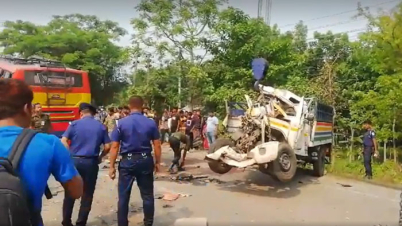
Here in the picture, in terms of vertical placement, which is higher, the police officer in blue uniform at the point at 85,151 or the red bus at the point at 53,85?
the red bus at the point at 53,85

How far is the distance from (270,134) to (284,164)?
99cm

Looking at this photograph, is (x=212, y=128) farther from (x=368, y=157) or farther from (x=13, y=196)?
(x=13, y=196)

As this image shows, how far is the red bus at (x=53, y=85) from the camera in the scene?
1146 cm

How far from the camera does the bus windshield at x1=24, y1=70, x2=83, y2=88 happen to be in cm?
1150

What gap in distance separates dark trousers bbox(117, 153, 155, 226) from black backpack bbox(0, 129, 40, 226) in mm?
3271

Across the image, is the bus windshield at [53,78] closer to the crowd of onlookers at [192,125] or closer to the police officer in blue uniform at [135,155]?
the crowd of onlookers at [192,125]

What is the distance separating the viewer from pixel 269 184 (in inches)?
368

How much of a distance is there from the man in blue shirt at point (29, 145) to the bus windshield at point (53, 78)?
32.1 feet

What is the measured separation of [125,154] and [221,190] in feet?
11.8

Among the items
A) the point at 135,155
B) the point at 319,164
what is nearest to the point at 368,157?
the point at 319,164

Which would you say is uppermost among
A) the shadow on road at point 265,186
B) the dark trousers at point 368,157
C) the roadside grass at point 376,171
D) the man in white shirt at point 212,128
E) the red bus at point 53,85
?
the red bus at point 53,85

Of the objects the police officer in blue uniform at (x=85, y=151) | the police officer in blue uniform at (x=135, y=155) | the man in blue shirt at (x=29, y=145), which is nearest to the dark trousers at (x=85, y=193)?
the police officer in blue uniform at (x=85, y=151)

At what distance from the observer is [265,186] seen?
914cm

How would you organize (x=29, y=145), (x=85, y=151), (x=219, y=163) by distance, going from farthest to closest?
(x=219, y=163)
(x=85, y=151)
(x=29, y=145)
